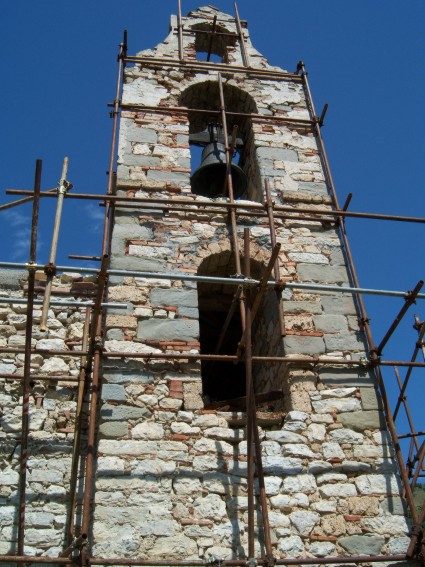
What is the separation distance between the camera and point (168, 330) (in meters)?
5.30

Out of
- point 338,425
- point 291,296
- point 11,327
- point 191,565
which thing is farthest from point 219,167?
point 191,565

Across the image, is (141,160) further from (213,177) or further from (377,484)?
(377,484)

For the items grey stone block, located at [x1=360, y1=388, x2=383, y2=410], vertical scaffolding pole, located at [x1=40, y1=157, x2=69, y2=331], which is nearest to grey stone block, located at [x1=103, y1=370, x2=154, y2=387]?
vertical scaffolding pole, located at [x1=40, y1=157, x2=69, y2=331]

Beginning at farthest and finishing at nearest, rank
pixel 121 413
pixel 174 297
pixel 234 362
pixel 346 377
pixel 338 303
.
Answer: pixel 338 303
pixel 174 297
pixel 346 377
pixel 234 362
pixel 121 413

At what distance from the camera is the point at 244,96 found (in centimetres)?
816

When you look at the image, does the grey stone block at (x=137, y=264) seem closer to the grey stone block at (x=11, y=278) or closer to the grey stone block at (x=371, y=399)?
the grey stone block at (x=11, y=278)

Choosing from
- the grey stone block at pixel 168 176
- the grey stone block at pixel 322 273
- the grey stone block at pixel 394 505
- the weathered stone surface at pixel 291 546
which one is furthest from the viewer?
the grey stone block at pixel 168 176

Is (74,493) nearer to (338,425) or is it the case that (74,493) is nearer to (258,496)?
(258,496)

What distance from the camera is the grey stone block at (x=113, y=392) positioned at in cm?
478

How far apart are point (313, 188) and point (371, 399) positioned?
2671 millimetres

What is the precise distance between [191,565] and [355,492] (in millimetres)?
1338

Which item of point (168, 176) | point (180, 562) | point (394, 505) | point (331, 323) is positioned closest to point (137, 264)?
point (168, 176)

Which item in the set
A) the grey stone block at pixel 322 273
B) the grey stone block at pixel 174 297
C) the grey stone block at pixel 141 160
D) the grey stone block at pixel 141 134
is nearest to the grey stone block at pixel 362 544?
the grey stone block at pixel 174 297

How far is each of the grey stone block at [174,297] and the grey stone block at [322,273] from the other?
3.54 ft
